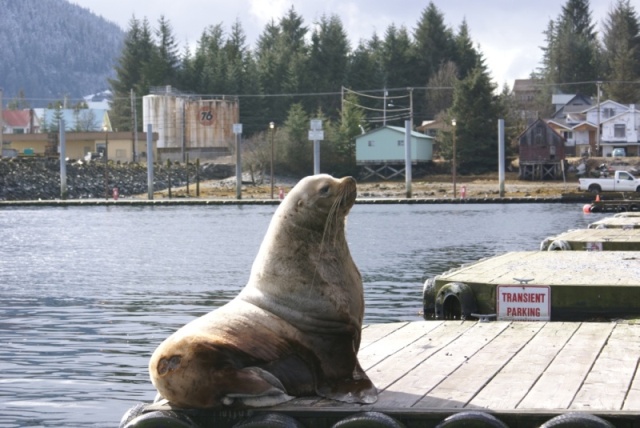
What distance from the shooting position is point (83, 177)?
312 ft

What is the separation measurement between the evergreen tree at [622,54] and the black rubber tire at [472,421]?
382 feet

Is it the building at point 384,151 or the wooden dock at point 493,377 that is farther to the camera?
the building at point 384,151

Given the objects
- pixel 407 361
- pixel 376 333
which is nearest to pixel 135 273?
pixel 376 333

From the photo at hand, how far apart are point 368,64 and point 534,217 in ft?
201

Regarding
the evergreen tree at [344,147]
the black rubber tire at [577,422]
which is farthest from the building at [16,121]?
the black rubber tire at [577,422]

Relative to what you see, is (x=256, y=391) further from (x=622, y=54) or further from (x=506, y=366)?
(x=622, y=54)

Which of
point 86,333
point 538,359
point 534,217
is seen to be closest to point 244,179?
point 534,217

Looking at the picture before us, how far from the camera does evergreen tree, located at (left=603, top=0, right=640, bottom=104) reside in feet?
396

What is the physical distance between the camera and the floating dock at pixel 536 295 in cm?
1209

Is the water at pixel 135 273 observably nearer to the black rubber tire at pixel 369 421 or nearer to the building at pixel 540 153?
the black rubber tire at pixel 369 421

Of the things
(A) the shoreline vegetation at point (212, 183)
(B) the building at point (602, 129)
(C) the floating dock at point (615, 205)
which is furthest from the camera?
(B) the building at point (602, 129)

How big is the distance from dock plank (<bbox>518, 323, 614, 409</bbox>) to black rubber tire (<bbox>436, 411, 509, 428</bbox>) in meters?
0.31

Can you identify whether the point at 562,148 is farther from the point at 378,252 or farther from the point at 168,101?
the point at 378,252

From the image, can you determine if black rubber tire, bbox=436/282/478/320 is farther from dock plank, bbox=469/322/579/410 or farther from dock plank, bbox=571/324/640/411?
dock plank, bbox=571/324/640/411
